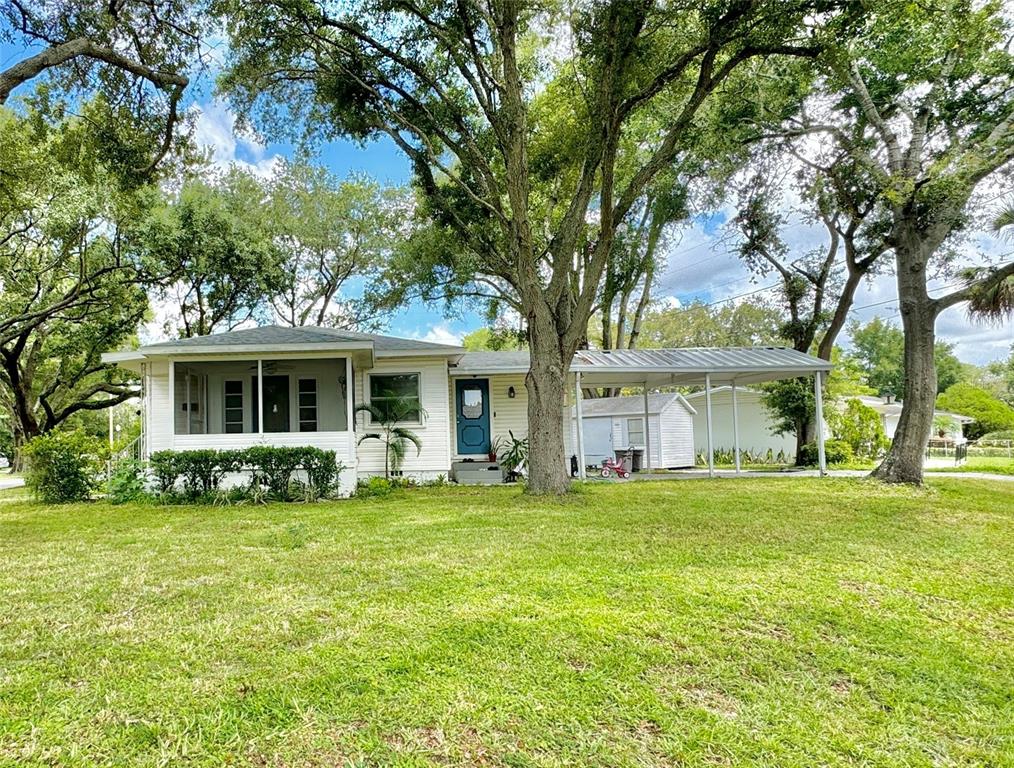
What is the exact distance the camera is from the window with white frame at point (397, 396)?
39.6 ft

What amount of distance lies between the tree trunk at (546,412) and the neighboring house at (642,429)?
8.69 meters

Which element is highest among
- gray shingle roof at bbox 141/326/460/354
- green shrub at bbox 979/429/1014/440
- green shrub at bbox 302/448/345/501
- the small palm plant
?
gray shingle roof at bbox 141/326/460/354

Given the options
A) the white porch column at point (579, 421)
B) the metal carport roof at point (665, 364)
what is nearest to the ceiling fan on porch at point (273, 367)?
the metal carport roof at point (665, 364)

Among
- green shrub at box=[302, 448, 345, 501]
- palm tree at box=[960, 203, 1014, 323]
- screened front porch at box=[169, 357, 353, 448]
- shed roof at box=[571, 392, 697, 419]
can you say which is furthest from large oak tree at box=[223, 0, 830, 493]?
shed roof at box=[571, 392, 697, 419]

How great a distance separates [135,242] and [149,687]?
17.1 m

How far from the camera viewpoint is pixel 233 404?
12.5 meters

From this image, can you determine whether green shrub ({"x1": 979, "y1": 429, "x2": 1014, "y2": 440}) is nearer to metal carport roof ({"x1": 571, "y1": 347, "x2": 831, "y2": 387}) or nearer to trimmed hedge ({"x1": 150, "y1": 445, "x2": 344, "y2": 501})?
metal carport roof ({"x1": 571, "y1": 347, "x2": 831, "y2": 387})

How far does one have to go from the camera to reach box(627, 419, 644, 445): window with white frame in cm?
1796

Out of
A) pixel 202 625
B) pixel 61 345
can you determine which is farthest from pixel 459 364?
pixel 61 345

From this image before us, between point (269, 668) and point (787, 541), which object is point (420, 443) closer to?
point (787, 541)

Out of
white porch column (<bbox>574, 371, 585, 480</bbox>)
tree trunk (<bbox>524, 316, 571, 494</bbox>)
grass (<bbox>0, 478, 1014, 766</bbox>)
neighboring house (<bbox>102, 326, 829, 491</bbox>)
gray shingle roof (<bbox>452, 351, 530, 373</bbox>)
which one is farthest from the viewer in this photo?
gray shingle roof (<bbox>452, 351, 530, 373</bbox>)

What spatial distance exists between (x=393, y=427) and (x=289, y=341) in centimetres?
280

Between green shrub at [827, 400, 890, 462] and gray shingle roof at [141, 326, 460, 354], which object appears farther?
green shrub at [827, 400, 890, 462]

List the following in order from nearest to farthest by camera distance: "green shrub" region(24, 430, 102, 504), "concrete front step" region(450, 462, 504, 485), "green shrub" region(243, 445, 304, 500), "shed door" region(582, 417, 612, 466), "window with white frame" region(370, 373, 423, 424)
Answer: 1. "green shrub" region(243, 445, 304, 500)
2. "green shrub" region(24, 430, 102, 504)
3. "window with white frame" region(370, 373, 423, 424)
4. "concrete front step" region(450, 462, 504, 485)
5. "shed door" region(582, 417, 612, 466)
